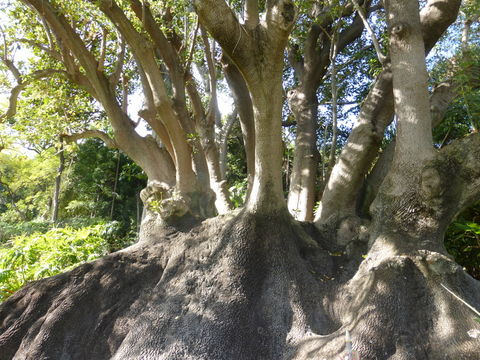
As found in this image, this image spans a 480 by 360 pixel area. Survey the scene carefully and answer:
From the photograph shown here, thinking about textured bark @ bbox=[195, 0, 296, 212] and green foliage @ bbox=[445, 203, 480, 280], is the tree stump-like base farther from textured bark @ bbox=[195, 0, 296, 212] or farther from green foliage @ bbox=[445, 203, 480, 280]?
green foliage @ bbox=[445, 203, 480, 280]

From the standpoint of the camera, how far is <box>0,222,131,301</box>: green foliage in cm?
574

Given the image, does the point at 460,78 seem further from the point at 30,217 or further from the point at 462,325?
the point at 30,217

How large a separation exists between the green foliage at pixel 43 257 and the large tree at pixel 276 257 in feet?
4.86

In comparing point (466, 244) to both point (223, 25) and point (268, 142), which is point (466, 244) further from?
point (223, 25)

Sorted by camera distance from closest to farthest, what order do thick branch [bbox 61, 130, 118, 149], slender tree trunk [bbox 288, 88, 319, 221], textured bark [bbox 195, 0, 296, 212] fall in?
textured bark [bbox 195, 0, 296, 212], thick branch [bbox 61, 130, 118, 149], slender tree trunk [bbox 288, 88, 319, 221]

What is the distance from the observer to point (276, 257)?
429 centimetres

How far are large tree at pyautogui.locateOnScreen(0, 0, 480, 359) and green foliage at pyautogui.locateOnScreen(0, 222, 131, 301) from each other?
148 cm

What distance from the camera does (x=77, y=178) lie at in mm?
16766

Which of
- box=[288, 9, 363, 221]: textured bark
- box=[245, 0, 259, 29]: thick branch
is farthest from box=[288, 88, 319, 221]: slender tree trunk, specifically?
box=[245, 0, 259, 29]: thick branch

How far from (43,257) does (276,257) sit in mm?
4085

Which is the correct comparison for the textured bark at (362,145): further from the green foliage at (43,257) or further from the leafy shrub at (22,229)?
the leafy shrub at (22,229)


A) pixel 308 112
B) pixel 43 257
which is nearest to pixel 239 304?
pixel 43 257

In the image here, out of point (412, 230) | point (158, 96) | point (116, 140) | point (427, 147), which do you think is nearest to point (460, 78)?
point (427, 147)

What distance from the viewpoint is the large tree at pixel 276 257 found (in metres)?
3.37
